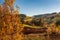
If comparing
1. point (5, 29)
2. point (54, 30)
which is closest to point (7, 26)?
point (5, 29)

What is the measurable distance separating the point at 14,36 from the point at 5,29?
1.11m

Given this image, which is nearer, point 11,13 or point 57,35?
point 11,13

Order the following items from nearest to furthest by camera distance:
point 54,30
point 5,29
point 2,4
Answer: point 5,29, point 2,4, point 54,30

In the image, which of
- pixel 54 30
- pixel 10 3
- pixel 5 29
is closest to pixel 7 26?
pixel 5 29

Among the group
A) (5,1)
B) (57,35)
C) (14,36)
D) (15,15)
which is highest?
(5,1)

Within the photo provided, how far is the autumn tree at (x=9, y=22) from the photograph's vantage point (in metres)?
19.6

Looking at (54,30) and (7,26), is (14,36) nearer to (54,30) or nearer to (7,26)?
(7,26)

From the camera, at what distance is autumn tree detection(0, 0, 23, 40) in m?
19.6

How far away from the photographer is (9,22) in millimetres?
19875

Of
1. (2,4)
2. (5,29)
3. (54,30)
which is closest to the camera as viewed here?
(5,29)

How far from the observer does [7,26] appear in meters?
19.7

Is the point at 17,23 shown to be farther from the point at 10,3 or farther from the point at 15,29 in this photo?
the point at 10,3

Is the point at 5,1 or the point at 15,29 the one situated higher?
the point at 5,1

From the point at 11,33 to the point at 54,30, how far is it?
36.8 metres
